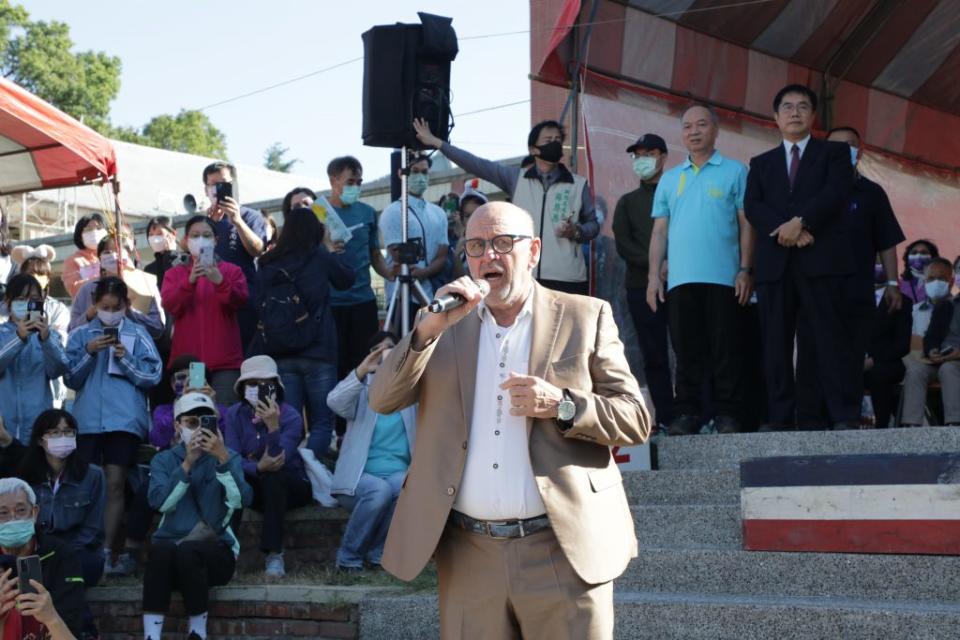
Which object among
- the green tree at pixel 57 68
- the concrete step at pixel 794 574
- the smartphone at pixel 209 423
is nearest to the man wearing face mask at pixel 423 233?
the smartphone at pixel 209 423

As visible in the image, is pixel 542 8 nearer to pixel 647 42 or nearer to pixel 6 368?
pixel 647 42

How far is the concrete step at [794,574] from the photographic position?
5.53 metres

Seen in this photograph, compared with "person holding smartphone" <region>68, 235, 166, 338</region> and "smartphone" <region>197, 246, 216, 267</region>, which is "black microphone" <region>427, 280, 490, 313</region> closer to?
"smartphone" <region>197, 246, 216, 267</region>

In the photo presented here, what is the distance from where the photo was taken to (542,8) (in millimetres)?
12969

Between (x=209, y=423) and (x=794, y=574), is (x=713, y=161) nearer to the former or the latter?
(x=794, y=574)

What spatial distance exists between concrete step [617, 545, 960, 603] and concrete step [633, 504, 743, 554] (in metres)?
0.16

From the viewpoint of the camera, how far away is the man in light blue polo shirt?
24.8 feet

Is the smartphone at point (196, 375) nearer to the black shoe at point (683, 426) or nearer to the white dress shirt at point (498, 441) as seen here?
the black shoe at point (683, 426)

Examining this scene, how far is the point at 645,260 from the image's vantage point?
27.6 feet

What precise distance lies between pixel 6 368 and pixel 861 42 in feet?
23.5

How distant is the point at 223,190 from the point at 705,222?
11.9 ft

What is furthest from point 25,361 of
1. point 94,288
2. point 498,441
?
point 498,441

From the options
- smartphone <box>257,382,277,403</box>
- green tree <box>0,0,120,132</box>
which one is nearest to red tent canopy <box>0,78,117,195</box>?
smartphone <box>257,382,277,403</box>

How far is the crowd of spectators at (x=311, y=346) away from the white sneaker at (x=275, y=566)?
0.01 metres
